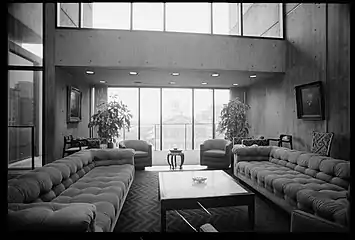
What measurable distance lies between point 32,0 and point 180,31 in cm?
482

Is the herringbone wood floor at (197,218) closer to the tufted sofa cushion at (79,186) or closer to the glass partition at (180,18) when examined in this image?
the tufted sofa cushion at (79,186)

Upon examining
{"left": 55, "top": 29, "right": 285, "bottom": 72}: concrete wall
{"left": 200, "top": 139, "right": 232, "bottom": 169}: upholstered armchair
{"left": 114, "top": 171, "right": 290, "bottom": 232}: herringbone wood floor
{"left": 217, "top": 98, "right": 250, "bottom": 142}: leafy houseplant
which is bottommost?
{"left": 114, "top": 171, "right": 290, "bottom": 232}: herringbone wood floor

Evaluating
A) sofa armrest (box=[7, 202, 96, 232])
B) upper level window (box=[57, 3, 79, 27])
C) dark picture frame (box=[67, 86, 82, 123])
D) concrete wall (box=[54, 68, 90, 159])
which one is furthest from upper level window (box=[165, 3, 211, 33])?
sofa armrest (box=[7, 202, 96, 232])

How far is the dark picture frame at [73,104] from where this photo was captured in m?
5.98

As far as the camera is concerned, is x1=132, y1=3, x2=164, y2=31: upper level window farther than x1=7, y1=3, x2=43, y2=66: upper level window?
Yes

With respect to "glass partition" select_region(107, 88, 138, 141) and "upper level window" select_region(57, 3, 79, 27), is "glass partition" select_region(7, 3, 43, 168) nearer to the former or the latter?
"upper level window" select_region(57, 3, 79, 27)

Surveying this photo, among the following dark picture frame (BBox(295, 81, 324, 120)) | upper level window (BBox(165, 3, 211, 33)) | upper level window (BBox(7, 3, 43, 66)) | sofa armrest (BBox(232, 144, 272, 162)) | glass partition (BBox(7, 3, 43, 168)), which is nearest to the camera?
upper level window (BBox(7, 3, 43, 66))

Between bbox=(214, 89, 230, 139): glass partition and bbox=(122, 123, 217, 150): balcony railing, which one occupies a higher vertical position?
bbox=(214, 89, 230, 139): glass partition

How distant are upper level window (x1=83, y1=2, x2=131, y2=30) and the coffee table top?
3.60 meters

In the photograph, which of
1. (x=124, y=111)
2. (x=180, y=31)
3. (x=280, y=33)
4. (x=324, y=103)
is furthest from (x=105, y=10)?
(x=324, y=103)

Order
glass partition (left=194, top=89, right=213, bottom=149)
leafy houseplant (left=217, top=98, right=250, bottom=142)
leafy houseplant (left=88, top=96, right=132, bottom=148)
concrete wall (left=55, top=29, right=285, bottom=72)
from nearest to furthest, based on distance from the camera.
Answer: concrete wall (left=55, top=29, right=285, bottom=72) < leafy houseplant (left=88, top=96, right=132, bottom=148) < leafy houseplant (left=217, top=98, right=250, bottom=142) < glass partition (left=194, top=89, right=213, bottom=149)

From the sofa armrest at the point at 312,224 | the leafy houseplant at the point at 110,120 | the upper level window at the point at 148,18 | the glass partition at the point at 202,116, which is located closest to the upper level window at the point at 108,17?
the upper level window at the point at 148,18

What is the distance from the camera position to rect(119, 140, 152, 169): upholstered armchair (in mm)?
6203
